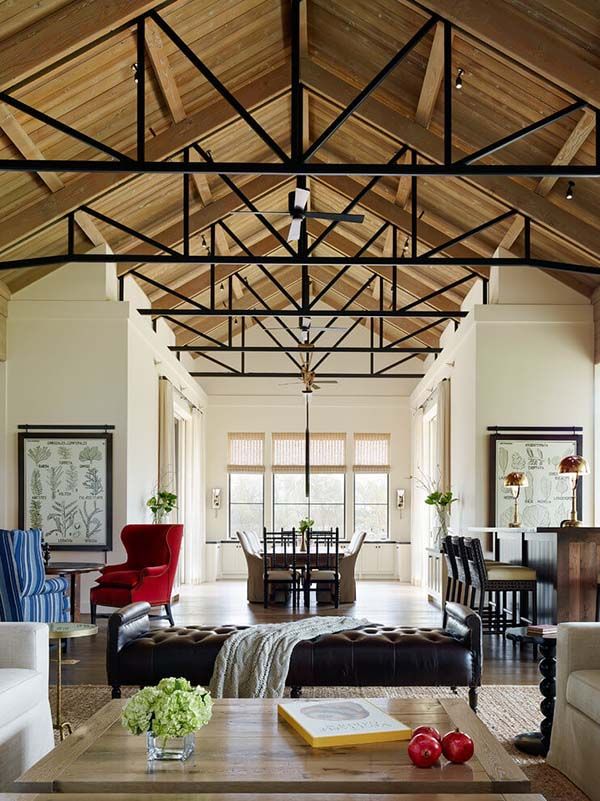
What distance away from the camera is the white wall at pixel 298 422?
18.7m

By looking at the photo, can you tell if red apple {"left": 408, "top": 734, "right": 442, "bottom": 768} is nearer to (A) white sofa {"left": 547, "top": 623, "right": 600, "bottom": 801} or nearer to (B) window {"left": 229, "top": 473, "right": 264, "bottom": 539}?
(A) white sofa {"left": 547, "top": 623, "right": 600, "bottom": 801}

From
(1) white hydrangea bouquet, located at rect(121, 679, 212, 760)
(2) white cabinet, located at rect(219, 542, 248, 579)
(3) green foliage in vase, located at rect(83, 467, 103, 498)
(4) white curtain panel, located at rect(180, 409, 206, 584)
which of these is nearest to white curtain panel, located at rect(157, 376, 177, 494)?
(3) green foliage in vase, located at rect(83, 467, 103, 498)

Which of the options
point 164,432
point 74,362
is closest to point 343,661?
point 74,362

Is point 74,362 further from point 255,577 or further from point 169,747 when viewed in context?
point 169,747

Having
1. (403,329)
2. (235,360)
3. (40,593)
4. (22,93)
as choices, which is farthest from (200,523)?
(22,93)

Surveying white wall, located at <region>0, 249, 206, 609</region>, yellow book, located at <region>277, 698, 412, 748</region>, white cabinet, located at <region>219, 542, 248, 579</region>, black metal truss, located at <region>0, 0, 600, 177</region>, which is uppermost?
black metal truss, located at <region>0, 0, 600, 177</region>

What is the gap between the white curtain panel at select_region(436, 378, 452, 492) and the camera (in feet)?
43.1

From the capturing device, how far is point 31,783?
3121 millimetres

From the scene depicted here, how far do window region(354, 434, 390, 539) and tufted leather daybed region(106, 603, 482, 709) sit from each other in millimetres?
13034

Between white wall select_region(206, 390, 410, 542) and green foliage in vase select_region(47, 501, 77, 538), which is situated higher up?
white wall select_region(206, 390, 410, 542)

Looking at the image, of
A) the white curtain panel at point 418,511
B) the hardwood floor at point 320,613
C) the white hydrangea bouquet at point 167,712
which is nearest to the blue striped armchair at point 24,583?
the hardwood floor at point 320,613

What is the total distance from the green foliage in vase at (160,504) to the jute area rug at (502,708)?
211 inches

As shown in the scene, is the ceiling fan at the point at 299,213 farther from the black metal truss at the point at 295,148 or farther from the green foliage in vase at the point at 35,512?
the green foliage in vase at the point at 35,512

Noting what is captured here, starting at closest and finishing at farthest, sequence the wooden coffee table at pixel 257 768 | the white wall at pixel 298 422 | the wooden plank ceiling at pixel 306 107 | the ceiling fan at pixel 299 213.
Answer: the wooden coffee table at pixel 257 768 → the wooden plank ceiling at pixel 306 107 → the ceiling fan at pixel 299 213 → the white wall at pixel 298 422
